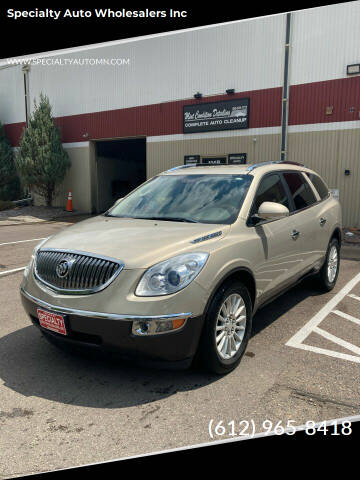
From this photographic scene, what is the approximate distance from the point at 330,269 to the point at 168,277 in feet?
11.9

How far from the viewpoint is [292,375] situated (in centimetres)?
341

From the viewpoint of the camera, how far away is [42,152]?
18.8 metres

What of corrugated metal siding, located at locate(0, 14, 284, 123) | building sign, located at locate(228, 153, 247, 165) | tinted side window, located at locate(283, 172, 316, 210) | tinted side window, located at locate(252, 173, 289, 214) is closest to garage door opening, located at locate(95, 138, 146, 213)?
corrugated metal siding, located at locate(0, 14, 284, 123)

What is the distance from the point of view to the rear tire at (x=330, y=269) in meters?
5.66

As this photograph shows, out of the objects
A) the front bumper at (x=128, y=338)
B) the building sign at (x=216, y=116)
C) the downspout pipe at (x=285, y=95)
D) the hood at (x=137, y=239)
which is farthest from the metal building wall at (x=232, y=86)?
the front bumper at (x=128, y=338)

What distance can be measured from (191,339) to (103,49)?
1750 cm

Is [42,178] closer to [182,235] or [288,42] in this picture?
[288,42]

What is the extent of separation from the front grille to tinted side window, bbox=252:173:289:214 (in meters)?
1.61

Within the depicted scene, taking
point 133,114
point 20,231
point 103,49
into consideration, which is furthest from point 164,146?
point 20,231

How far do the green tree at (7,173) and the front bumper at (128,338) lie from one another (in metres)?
20.2

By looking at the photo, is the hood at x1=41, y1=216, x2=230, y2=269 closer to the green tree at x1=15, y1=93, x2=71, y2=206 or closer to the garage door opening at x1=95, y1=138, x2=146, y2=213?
the garage door opening at x1=95, y1=138, x2=146, y2=213

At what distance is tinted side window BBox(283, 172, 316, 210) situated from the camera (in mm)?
4844

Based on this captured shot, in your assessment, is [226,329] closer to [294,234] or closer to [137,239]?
[137,239]

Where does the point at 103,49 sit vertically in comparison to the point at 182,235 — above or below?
above
